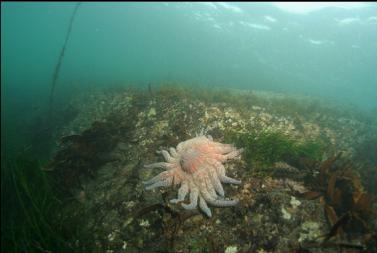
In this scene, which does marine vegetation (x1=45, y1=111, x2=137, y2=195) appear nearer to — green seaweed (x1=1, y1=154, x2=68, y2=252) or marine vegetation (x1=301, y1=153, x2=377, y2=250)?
green seaweed (x1=1, y1=154, x2=68, y2=252)

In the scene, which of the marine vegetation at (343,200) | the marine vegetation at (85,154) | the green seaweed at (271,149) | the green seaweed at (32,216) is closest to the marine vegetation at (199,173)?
the green seaweed at (271,149)

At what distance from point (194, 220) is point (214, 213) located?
35cm

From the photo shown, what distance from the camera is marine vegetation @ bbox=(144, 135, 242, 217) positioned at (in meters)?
4.68

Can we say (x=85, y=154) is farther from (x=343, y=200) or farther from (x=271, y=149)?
(x=343, y=200)

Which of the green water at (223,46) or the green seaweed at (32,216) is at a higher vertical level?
the green water at (223,46)


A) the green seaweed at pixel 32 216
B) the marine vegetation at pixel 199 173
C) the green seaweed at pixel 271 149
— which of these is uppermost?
the green seaweed at pixel 271 149

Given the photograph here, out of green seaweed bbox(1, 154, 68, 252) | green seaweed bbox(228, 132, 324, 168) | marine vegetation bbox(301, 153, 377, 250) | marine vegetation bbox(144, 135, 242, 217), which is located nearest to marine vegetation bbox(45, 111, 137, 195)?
green seaweed bbox(1, 154, 68, 252)

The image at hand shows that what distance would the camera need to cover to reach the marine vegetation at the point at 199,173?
468cm

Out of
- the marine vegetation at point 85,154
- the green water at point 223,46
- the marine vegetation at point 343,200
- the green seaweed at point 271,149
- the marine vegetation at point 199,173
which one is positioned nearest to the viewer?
the marine vegetation at point 343,200

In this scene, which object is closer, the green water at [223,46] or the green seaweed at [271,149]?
the green seaweed at [271,149]

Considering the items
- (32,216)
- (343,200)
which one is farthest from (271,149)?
(32,216)

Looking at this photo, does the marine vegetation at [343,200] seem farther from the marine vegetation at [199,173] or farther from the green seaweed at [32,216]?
the green seaweed at [32,216]

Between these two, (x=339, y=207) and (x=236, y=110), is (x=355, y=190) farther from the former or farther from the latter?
(x=236, y=110)

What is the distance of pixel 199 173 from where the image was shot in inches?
192
